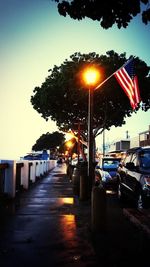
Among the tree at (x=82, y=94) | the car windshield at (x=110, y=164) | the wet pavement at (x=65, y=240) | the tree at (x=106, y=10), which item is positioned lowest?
the wet pavement at (x=65, y=240)

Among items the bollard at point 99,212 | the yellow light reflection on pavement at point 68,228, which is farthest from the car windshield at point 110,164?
the bollard at point 99,212

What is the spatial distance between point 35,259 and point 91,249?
105cm

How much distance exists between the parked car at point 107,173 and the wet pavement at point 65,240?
629 centimetres

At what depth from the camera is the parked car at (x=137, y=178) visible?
9.52m

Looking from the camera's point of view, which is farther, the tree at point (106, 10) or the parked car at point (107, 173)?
the parked car at point (107, 173)

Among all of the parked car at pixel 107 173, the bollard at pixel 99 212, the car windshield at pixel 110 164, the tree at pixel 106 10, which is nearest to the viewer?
the tree at pixel 106 10

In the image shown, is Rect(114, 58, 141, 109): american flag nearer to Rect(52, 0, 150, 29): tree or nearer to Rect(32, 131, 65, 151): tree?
Rect(52, 0, 150, 29): tree

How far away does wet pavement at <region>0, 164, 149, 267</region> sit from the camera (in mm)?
5660

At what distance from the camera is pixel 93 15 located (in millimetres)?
5285

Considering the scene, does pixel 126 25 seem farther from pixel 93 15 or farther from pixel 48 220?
pixel 48 220

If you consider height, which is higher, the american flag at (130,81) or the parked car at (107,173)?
the american flag at (130,81)

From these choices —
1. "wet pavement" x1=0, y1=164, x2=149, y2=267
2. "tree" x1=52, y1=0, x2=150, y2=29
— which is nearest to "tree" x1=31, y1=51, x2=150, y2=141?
"wet pavement" x1=0, y1=164, x2=149, y2=267

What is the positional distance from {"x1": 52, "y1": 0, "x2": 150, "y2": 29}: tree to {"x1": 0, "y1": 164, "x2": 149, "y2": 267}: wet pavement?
363 cm

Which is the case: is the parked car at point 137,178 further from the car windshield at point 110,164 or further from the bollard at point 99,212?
the car windshield at point 110,164
